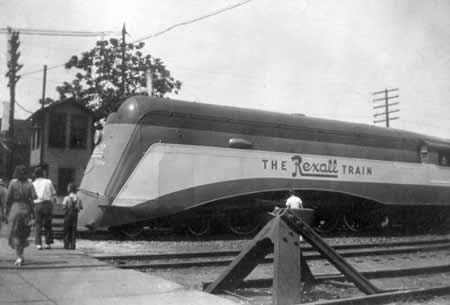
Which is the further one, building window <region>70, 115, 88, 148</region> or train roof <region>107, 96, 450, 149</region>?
building window <region>70, 115, 88, 148</region>

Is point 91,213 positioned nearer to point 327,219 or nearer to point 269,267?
point 269,267

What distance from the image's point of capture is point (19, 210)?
785 centimetres

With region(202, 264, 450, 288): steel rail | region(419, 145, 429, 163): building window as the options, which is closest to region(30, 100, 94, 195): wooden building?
region(419, 145, 429, 163): building window

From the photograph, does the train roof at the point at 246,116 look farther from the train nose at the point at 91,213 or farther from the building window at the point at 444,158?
the train nose at the point at 91,213

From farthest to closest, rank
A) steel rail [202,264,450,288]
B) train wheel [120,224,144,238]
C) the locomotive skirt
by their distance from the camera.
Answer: train wheel [120,224,144,238], the locomotive skirt, steel rail [202,264,450,288]

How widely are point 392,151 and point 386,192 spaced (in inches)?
57.3

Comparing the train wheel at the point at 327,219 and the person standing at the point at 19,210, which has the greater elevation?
the person standing at the point at 19,210

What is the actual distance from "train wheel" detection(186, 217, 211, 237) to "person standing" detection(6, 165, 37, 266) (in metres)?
6.09

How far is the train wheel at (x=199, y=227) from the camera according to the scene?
44.9ft

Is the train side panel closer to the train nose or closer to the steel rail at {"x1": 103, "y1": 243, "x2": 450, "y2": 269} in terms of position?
the train nose

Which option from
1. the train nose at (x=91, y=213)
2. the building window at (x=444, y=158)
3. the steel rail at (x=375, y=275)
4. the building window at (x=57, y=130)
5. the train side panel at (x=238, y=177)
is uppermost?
the building window at (x=57, y=130)

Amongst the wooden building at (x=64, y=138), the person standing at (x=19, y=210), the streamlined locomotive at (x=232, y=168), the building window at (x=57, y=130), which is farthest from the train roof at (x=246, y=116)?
the building window at (x=57, y=130)

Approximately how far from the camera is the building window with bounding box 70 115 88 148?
31.7 m

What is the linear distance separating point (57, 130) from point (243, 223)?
67.3 ft
